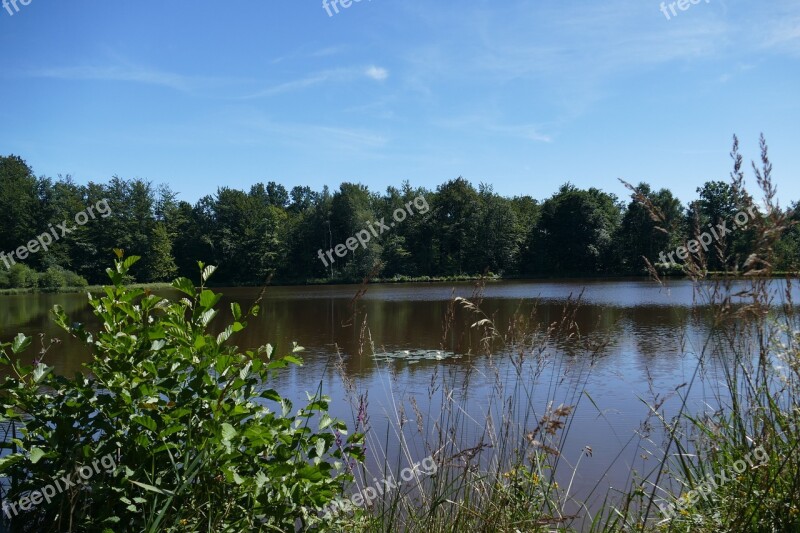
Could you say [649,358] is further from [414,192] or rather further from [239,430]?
[414,192]

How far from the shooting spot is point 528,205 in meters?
63.5

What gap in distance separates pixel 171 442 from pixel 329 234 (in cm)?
5215

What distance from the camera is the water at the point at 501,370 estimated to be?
14.4 ft

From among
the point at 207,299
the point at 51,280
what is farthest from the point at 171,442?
the point at 51,280

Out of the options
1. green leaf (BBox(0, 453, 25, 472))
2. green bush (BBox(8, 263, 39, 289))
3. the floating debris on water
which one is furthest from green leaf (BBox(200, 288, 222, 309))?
green bush (BBox(8, 263, 39, 289))

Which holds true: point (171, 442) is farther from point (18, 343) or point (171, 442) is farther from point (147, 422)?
point (18, 343)

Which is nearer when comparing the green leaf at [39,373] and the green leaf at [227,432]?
the green leaf at [227,432]

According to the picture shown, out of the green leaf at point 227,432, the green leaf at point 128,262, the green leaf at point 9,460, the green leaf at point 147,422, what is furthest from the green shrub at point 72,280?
the green leaf at point 227,432

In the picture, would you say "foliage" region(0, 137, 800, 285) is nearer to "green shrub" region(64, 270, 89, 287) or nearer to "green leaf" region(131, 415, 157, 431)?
"green shrub" region(64, 270, 89, 287)

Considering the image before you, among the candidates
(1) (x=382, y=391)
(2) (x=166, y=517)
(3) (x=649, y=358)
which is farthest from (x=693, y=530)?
(3) (x=649, y=358)

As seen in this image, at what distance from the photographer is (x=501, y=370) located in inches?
371

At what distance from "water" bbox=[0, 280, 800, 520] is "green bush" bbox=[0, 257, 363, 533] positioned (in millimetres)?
383

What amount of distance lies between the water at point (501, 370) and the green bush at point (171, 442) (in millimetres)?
383

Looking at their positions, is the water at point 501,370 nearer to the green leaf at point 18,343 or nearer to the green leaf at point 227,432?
the green leaf at point 227,432
